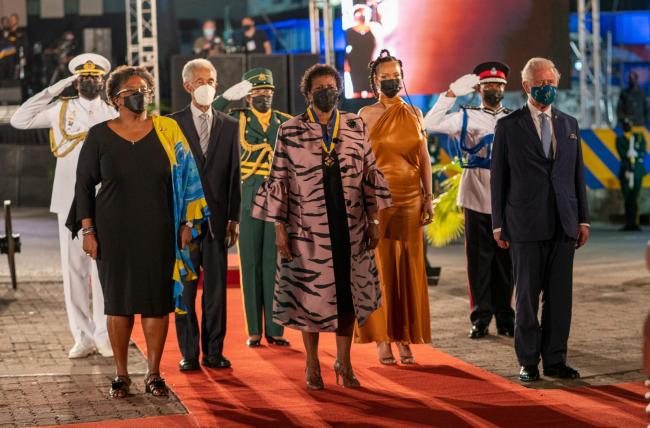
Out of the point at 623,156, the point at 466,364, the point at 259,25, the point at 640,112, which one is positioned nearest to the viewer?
the point at 466,364

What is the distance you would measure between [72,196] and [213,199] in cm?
115

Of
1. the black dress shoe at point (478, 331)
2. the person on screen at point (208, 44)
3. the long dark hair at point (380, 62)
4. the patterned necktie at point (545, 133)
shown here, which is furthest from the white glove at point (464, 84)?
the person on screen at point (208, 44)

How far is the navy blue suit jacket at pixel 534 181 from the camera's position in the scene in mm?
8070

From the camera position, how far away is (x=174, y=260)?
7.70m

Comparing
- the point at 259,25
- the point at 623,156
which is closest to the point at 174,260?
the point at 623,156

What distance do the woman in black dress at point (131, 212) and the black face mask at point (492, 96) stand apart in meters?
3.08

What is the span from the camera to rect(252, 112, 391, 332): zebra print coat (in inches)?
305

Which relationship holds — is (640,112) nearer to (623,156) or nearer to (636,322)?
(623,156)

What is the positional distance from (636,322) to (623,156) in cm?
980

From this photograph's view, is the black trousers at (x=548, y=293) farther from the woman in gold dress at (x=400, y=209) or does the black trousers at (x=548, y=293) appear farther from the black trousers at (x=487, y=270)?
the black trousers at (x=487, y=270)

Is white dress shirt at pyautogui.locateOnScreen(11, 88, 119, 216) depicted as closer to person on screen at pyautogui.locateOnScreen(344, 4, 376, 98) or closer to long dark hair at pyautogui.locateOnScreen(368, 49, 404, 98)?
long dark hair at pyautogui.locateOnScreen(368, 49, 404, 98)

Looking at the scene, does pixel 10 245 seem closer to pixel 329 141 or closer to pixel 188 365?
pixel 188 365

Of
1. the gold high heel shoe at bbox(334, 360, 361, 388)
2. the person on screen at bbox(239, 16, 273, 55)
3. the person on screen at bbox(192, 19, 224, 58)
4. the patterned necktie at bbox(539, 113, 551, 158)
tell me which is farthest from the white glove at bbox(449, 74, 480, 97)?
the person on screen at bbox(239, 16, 273, 55)

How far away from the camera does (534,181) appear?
26.6ft
